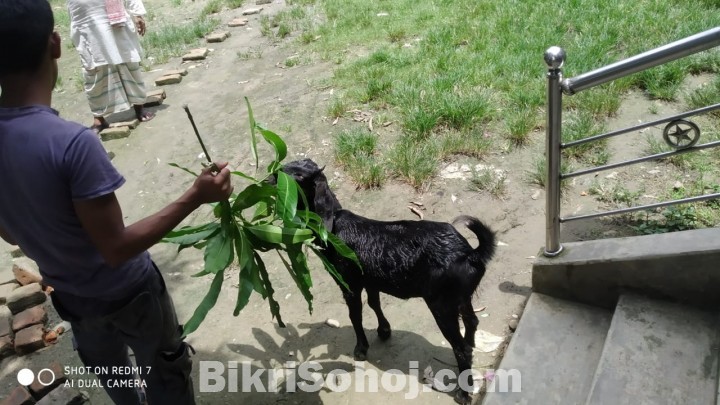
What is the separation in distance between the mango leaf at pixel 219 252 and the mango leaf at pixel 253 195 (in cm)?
15

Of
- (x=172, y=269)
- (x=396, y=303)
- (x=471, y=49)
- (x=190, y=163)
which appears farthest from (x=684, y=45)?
(x=190, y=163)

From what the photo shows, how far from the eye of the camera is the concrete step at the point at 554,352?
8.68 ft

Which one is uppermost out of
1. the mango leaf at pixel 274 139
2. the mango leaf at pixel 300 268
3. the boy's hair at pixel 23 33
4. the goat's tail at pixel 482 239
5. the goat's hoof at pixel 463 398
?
the boy's hair at pixel 23 33

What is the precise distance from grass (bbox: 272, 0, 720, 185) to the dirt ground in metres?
0.26

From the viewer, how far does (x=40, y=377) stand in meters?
3.39

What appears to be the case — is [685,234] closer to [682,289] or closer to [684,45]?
[682,289]

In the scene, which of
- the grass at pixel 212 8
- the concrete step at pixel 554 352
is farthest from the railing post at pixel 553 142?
the grass at pixel 212 8

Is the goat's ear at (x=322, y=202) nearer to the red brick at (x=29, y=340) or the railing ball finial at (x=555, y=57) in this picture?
the railing ball finial at (x=555, y=57)

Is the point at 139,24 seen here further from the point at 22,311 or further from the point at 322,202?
the point at 322,202

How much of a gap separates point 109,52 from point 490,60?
444cm

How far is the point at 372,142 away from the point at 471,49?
2.16 m

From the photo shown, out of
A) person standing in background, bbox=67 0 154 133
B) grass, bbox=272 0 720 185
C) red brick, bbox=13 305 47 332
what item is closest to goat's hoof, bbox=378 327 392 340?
grass, bbox=272 0 720 185

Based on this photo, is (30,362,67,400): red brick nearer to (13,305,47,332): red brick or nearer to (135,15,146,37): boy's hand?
(13,305,47,332): red brick

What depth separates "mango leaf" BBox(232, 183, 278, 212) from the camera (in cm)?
264
